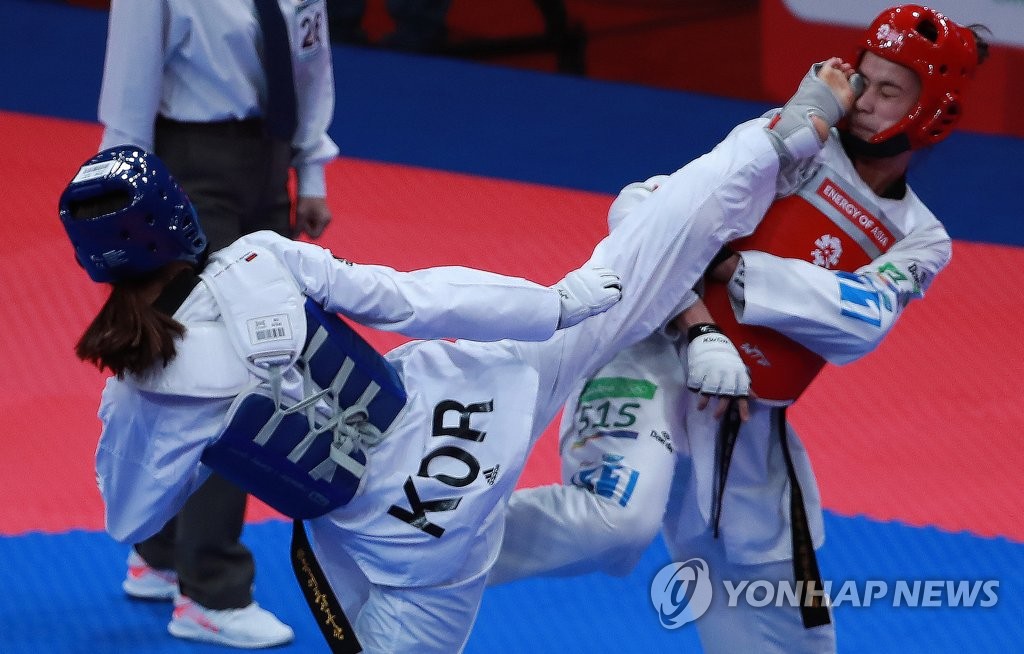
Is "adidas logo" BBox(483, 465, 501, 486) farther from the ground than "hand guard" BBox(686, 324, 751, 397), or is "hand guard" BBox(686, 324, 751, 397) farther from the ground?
"hand guard" BBox(686, 324, 751, 397)

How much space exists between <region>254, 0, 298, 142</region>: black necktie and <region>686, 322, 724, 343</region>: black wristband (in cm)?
145

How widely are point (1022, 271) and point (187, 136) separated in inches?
172

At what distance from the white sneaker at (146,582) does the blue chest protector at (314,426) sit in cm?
153

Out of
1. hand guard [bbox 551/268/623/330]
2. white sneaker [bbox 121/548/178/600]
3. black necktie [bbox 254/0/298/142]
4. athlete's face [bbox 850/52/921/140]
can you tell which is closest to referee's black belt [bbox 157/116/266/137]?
black necktie [bbox 254/0/298/142]

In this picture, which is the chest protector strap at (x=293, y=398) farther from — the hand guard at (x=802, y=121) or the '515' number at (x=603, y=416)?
the hand guard at (x=802, y=121)

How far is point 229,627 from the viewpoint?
12.7 ft

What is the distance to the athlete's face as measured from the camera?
3059 millimetres

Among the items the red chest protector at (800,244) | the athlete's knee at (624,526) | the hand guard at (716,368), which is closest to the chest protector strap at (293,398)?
the athlete's knee at (624,526)

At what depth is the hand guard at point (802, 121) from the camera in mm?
A: 2973

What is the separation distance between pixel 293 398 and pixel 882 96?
4.97ft

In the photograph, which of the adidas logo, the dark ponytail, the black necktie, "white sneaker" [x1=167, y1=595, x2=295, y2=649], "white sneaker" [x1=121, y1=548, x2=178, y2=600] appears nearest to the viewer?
the dark ponytail

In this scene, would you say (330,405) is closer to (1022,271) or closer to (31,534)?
(31,534)

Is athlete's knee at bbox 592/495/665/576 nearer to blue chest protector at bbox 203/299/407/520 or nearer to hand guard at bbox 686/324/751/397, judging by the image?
hand guard at bbox 686/324/751/397

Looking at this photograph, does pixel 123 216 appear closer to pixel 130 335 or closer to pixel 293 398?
pixel 130 335
